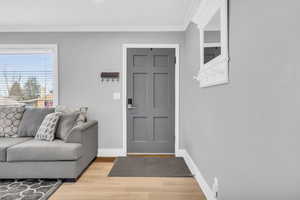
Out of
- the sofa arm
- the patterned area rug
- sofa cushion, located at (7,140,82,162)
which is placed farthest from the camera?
the sofa arm

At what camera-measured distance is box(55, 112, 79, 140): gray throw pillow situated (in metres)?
3.32

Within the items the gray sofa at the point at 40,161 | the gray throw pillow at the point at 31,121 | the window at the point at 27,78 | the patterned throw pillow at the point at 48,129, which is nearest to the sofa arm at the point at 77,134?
the gray sofa at the point at 40,161

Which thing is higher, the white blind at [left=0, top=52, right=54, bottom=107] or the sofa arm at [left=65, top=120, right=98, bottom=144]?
the white blind at [left=0, top=52, right=54, bottom=107]

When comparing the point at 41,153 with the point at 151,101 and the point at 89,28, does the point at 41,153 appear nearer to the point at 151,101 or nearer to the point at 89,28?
the point at 151,101

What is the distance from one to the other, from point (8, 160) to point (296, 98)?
10.6ft

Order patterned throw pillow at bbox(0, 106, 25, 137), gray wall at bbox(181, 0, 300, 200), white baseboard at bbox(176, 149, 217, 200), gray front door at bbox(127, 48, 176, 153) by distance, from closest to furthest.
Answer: gray wall at bbox(181, 0, 300, 200), white baseboard at bbox(176, 149, 217, 200), patterned throw pillow at bbox(0, 106, 25, 137), gray front door at bbox(127, 48, 176, 153)

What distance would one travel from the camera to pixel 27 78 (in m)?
4.41

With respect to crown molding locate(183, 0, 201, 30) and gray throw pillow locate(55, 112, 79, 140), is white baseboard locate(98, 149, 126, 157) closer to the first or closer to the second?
gray throw pillow locate(55, 112, 79, 140)

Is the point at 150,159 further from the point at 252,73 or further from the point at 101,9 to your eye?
the point at 252,73

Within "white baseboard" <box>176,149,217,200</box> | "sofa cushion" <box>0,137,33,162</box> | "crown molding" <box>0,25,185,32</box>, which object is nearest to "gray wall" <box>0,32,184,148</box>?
"crown molding" <box>0,25,185,32</box>

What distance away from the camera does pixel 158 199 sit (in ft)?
8.18

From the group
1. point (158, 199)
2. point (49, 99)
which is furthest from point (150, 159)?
point (49, 99)

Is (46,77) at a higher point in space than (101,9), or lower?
lower

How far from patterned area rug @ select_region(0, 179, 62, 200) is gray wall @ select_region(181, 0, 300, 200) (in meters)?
1.92
